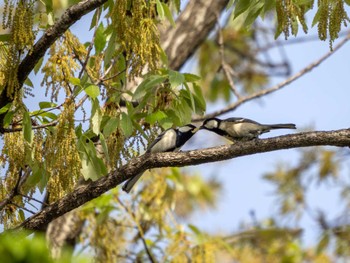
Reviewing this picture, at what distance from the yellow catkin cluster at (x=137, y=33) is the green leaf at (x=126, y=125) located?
16 centimetres

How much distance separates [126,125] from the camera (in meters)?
2.56

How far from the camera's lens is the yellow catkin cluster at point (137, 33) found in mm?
2451

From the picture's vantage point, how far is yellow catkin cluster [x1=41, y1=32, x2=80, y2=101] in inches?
100

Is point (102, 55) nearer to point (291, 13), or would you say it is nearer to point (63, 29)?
point (63, 29)

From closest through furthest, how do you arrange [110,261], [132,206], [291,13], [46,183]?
[291,13] → [46,183] → [110,261] → [132,206]

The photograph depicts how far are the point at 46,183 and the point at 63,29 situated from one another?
22.5 inches

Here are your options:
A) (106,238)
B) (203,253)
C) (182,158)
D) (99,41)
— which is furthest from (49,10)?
(106,238)

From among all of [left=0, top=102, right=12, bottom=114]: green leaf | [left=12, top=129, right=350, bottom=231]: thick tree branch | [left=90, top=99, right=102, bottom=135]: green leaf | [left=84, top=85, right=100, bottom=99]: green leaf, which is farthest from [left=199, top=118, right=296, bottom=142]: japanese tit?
[left=0, top=102, right=12, bottom=114]: green leaf

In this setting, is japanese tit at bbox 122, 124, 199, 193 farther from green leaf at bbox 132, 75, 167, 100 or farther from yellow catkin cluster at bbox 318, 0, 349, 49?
yellow catkin cluster at bbox 318, 0, 349, 49

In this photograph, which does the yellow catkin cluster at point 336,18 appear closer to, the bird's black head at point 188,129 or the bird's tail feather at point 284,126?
the bird's tail feather at point 284,126

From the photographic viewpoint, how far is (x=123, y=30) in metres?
2.51

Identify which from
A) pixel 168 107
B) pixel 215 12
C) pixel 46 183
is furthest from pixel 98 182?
pixel 215 12

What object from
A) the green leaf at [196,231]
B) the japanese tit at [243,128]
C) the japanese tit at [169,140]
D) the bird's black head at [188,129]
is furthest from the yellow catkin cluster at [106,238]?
the japanese tit at [243,128]

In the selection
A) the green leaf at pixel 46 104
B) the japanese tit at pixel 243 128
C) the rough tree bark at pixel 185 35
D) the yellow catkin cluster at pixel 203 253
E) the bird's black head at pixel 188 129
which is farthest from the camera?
the rough tree bark at pixel 185 35
